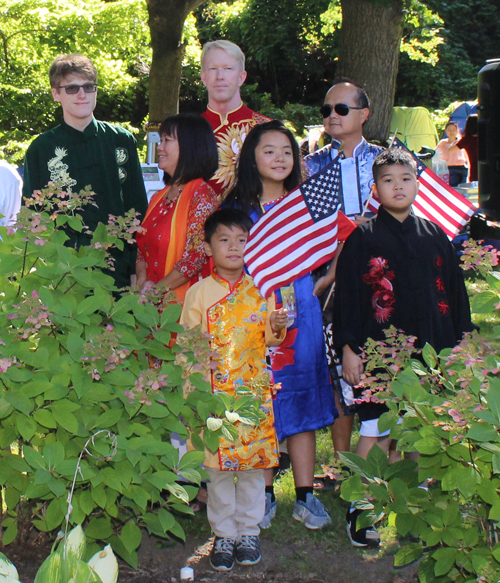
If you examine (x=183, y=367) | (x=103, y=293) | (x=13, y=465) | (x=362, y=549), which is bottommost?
(x=362, y=549)

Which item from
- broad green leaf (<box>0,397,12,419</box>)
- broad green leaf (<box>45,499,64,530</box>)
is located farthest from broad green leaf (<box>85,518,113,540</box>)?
broad green leaf (<box>0,397,12,419</box>)

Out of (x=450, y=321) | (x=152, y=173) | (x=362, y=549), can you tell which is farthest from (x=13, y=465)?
(x=152, y=173)

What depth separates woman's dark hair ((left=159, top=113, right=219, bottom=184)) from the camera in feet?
12.3

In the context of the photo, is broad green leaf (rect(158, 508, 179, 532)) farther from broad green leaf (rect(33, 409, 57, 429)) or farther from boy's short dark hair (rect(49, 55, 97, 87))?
Result: boy's short dark hair (rect(49, 55, 97, 87))

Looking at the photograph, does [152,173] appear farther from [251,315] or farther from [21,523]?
[21,523]

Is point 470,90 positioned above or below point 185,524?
above

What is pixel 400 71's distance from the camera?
25344mm

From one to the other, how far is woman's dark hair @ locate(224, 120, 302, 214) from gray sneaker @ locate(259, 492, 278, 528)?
1.44 m

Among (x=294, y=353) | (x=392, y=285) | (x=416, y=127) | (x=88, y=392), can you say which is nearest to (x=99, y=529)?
(x=88, y=392)

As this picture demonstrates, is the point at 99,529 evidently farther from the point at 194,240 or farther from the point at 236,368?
the point at 194,240

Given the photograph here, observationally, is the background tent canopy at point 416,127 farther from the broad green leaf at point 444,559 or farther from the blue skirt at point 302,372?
the broad green leaf at point 444,559

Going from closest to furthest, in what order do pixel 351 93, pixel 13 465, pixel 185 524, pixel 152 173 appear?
1. pixel 13 465
2. pixel 185 524
3. pixel 351 93
4. pixel 152 173

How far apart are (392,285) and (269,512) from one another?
1.27 metres

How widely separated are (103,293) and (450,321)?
173cm
